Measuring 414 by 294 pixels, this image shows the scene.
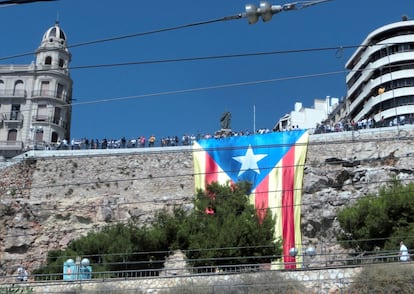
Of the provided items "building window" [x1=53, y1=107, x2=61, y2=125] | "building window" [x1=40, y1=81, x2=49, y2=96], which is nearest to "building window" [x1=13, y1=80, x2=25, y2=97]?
"building window" [x1=40, y1=81, x2=49, y2=96]

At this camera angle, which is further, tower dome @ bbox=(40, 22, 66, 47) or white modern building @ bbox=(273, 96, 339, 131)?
white modern building @ bbox=(273, 96, 339, 131)

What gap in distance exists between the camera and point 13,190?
115 ft

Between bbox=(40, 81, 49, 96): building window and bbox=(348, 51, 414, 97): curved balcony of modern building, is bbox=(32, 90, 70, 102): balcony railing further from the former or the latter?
bbox=(348, 51, 414, 97): curved balcony of modern building

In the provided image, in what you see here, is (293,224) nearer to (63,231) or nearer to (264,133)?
(264,133)

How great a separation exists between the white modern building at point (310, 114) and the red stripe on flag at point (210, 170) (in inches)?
1293

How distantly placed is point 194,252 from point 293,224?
280 inches

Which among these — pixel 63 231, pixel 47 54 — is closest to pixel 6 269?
pixel 63 231

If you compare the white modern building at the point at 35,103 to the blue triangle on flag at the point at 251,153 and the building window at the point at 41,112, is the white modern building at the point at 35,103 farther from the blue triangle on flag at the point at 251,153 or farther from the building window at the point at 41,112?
the blue triangle on flag at the point at 251,153

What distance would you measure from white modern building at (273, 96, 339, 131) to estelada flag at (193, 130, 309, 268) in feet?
107

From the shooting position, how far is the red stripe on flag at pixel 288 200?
94.0ft

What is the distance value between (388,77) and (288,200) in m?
24.1

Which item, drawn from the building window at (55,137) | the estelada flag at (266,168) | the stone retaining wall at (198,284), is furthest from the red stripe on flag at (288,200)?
the building window at (55,137)

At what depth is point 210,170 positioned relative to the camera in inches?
1300

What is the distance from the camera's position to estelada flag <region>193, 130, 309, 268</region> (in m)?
29.6
